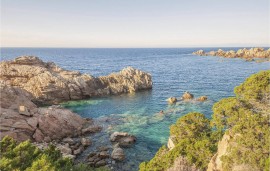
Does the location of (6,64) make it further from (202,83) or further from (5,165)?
(202,83)

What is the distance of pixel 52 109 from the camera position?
4241 cm

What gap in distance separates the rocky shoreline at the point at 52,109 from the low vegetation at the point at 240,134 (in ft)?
47.2

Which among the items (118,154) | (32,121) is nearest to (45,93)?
(32,121)

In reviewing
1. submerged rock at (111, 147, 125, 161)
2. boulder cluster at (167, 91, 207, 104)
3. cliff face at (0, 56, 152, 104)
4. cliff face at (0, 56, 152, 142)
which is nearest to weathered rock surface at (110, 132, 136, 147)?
submerged rock at (111, 147, 125, 161)

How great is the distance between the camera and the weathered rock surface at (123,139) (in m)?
35.9

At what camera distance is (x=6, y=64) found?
64312 mm

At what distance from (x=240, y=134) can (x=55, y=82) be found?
5530cm

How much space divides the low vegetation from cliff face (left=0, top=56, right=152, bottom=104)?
46.6 metres

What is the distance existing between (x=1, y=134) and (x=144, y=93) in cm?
4422

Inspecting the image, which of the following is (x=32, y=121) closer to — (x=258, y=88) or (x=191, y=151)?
(x=191, y=151)

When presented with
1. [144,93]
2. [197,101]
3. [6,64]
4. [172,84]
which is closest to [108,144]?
[197,101]

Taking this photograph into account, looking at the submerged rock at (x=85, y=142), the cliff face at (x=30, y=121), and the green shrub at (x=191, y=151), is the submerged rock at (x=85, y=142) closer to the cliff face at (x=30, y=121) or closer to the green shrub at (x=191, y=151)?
the cliff face at (x=30, y=121)

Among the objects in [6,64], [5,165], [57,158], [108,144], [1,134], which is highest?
[6,64]

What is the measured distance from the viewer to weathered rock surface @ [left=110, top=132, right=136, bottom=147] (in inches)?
1415
